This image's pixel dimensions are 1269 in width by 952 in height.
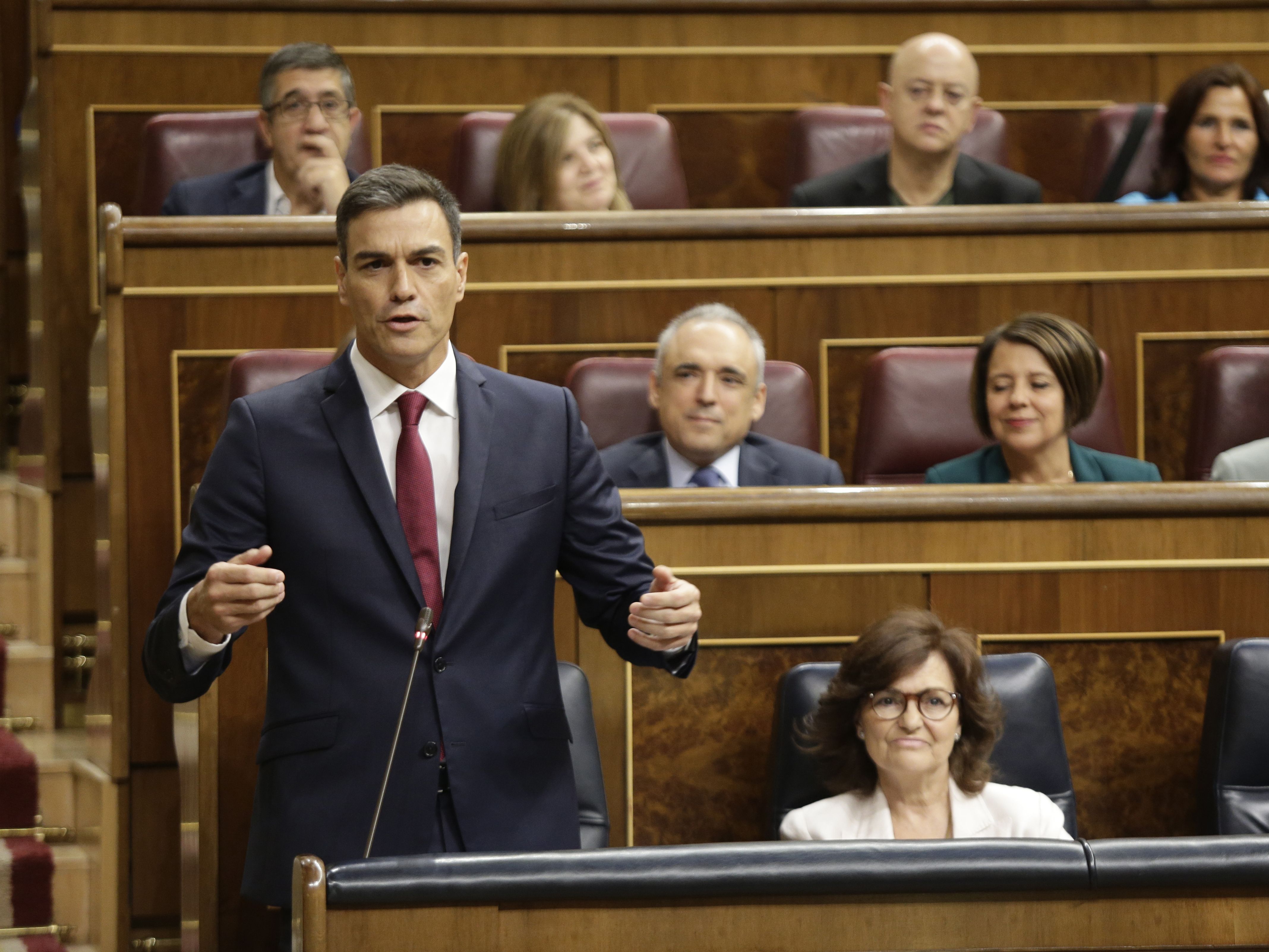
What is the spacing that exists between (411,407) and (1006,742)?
1.15 ft

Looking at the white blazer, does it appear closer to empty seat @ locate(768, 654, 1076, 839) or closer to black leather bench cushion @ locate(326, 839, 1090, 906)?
empty seat @ locate(768, 654, 1076, 839)

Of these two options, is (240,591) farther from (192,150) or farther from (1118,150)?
(1118,150)

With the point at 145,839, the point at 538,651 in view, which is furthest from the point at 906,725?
the point at 145,839

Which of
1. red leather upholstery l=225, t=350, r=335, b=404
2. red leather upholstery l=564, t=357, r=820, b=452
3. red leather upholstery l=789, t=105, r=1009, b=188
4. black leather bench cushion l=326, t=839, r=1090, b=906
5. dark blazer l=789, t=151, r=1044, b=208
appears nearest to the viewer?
black leather bench cushion l=326, t=839, r=1090, b=906

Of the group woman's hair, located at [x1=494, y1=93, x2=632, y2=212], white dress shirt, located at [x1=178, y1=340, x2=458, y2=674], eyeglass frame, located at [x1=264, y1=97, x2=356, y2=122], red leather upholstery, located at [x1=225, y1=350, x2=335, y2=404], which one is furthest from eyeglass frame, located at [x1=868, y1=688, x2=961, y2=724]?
eyeglass frame, located at [x1=264, y1=97, x2=356, y2=122]

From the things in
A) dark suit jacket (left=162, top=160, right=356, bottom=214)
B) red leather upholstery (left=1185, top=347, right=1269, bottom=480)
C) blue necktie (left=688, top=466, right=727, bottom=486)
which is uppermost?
dark suit jacket (left=162, top=160, right=356, bottom=214)

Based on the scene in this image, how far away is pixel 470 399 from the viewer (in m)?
0.60

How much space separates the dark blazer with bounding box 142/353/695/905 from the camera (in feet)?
1.90

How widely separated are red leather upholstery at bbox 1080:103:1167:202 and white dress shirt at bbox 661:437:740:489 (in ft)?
1.58

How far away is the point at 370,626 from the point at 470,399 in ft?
0.29

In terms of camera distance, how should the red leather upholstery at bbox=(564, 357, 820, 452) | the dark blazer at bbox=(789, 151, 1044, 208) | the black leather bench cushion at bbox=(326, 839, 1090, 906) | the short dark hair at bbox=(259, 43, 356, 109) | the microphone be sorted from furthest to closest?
1. the dark blazer at bbox=(789, 151, 1044, 208)
2. the short dark hair at bbox=(259, 43, 356, 109)
3. the red leather upholstery at bbox=(564, 357, 820, 452)
4. the microphone
5. the black leather bench cushion at bbox=(326, 839, 1090, 906)

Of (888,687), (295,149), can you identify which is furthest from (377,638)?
(295,149)

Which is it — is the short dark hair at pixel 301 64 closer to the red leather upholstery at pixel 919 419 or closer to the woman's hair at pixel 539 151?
the woman's hair at pixel 539 151

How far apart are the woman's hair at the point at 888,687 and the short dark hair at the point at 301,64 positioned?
2.01ft
